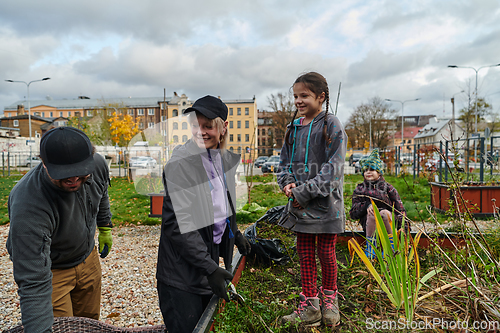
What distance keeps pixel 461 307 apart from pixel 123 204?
8402 mm

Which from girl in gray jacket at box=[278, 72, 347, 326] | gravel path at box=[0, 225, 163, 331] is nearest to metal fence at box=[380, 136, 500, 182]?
girl in gray jacket at box=[278, 72, 347, 326]

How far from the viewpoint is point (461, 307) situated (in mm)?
1862

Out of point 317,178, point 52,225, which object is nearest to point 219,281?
point 317,178

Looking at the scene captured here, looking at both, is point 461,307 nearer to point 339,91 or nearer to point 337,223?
point 337,223

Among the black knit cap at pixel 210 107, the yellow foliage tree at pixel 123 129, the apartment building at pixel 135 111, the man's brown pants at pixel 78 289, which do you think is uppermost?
the apartment building at pixel 135 111

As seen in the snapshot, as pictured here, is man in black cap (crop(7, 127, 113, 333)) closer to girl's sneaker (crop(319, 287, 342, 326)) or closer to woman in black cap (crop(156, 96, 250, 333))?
woman in black cap (crop(156, 96, 250, 333))

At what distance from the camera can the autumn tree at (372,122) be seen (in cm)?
3844

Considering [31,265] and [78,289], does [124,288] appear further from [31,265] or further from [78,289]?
[31,265]

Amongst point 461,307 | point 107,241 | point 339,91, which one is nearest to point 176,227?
point 107,241

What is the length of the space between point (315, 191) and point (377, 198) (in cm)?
146

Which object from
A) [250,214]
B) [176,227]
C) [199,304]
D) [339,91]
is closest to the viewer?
[176,227]

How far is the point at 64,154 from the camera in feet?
4.83

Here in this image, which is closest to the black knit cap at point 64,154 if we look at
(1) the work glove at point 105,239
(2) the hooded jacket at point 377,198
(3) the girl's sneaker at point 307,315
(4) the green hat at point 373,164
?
(1) the work glove at point 105,239

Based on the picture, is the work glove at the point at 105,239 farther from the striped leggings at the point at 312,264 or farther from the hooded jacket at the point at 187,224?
the striped leggings at the point at 312,264
